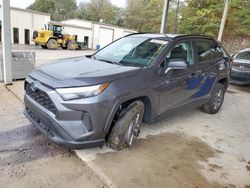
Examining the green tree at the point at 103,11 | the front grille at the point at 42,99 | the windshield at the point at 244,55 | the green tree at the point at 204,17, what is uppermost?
the green tree at the point at 103,11

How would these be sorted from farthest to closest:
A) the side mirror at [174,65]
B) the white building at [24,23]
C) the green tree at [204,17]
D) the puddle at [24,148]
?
the white building at [24,23] → the green tree at [204,17] → the side mirror at [174,65] → the puddle at [24,148]

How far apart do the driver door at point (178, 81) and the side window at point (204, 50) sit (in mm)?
241

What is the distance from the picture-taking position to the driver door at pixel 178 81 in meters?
3.29

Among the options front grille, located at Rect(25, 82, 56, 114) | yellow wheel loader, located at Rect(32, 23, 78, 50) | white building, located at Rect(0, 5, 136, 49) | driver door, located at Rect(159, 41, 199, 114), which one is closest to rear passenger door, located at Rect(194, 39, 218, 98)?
driver door, located at Rect(159, 41, 199, 114)

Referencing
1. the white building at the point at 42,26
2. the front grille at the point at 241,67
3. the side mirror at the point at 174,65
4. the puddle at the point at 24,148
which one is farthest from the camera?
the white building at the point at 42,26

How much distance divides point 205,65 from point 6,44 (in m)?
4.47

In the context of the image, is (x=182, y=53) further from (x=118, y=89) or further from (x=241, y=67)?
(x=241, y=67)

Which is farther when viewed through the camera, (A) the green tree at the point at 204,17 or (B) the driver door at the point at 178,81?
(A) the green tree at the point at 204,17

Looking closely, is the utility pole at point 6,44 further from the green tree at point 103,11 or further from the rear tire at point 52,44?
the green tree at point 103,11

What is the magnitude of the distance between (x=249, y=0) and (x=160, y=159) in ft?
61.3

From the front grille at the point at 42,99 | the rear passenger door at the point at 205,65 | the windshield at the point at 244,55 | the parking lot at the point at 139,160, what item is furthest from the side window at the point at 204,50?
the windshield at the point at 244,55

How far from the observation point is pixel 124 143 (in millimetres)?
2998

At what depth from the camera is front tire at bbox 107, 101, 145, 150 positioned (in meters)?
2.83

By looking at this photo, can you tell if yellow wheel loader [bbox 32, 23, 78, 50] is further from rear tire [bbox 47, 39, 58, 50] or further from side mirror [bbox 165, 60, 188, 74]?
side mirror [bbox 165, 60, 188, 74]
